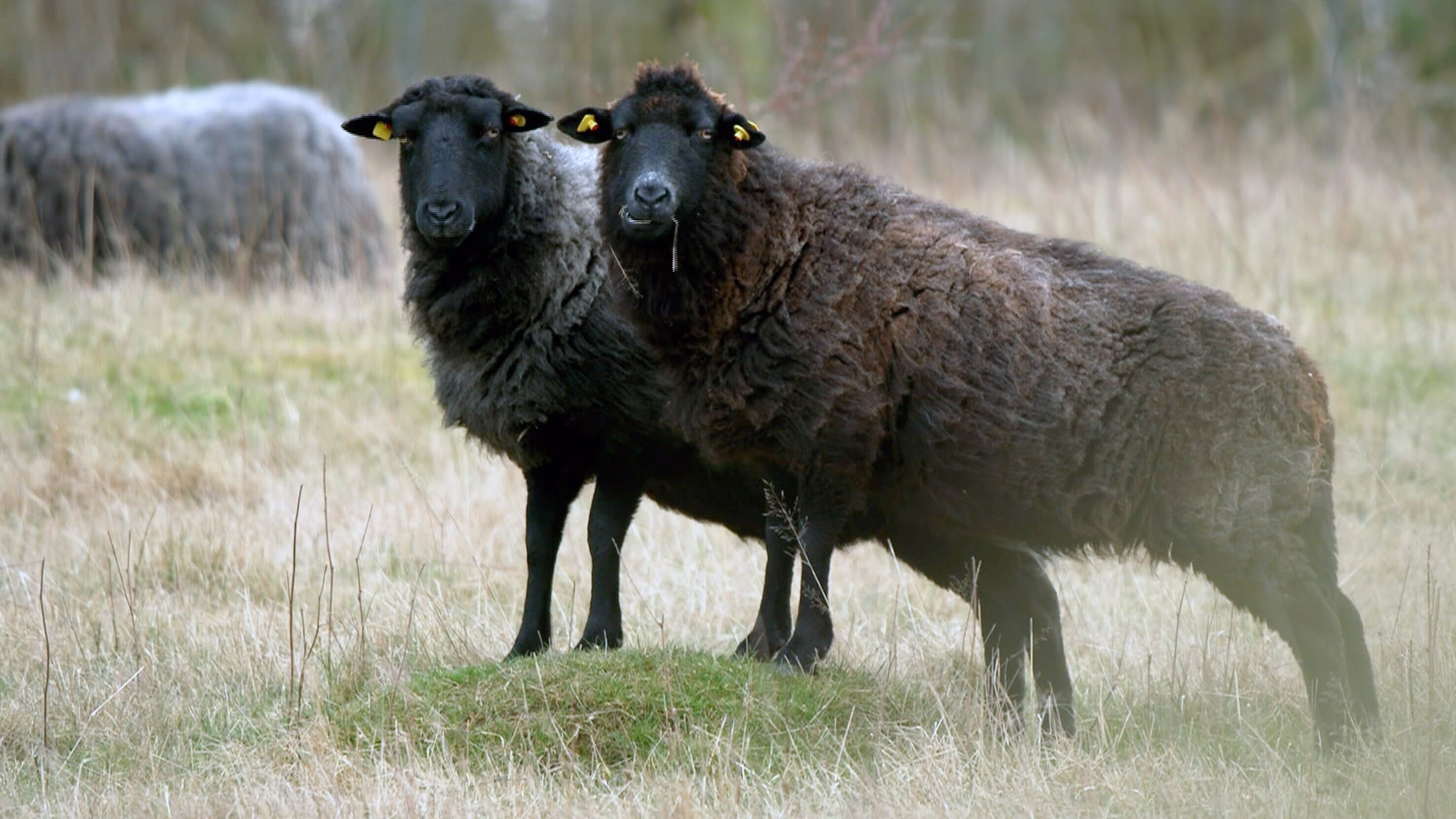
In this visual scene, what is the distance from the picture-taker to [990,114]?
918 inches

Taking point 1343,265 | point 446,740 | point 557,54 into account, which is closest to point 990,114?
point 557,54

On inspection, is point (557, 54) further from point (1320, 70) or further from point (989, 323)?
point (989, 323)

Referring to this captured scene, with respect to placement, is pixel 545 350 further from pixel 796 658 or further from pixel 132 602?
pixel 132 602

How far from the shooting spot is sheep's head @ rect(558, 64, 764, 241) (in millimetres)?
5828

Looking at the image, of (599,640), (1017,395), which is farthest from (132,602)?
(1017,395)

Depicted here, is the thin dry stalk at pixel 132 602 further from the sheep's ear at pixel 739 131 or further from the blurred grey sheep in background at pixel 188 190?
the blurred grey sheep in background at pixel 188 190

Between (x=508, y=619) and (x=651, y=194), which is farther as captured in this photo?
(x=508, y=619)

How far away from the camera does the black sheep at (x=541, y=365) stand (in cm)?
644

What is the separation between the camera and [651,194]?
579cm

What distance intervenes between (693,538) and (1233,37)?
2268cm

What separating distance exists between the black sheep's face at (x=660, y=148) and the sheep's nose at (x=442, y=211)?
23.5 inches

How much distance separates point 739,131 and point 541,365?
1.31 meters

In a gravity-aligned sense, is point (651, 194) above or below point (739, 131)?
below

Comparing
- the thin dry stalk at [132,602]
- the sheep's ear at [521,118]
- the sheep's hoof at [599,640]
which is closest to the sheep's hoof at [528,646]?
the sheep's hoof at [599,640]
